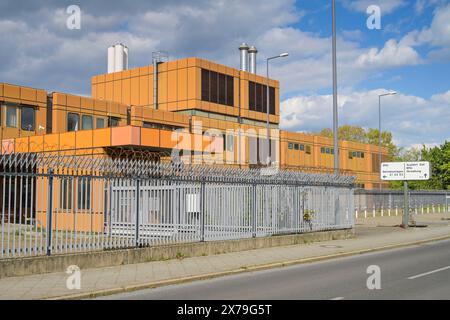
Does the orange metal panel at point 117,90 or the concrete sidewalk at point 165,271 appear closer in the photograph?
the concrete sidewalk at point 165,271

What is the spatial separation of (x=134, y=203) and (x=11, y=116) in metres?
26.5

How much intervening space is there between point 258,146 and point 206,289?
4764cm

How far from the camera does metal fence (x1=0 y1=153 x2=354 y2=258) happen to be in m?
12.1

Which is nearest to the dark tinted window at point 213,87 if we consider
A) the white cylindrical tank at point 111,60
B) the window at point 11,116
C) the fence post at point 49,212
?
the white cylindrical tank at point 111,60

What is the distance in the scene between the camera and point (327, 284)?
36.4 ft

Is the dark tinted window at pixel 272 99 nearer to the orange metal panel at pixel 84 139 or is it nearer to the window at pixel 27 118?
the window at pixel 27 118

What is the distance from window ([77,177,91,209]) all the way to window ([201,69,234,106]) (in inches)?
1689

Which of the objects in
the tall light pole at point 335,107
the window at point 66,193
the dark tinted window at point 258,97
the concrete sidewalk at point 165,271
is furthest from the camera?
the dark tinted window at point 258,97

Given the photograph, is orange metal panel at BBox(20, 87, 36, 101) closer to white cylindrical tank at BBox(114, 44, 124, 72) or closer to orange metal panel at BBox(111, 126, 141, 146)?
orange metal panel at BBox(111, 126, 141, 146)

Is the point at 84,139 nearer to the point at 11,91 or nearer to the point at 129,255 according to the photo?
the point at 11,91

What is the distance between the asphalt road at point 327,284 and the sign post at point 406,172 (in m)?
14.8

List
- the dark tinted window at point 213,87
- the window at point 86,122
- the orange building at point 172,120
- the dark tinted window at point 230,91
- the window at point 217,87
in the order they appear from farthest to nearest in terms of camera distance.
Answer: the dark tinted window at point 230,91
the dark tinted window at point 213,87
the window at point 217,87
the window at point 86,122
the orange building at point 172,120

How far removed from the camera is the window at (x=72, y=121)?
4075cm

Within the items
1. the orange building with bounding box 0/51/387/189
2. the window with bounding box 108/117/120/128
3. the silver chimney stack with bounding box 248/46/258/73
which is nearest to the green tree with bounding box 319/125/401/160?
the orange building with bounding box 0/51/387/189
